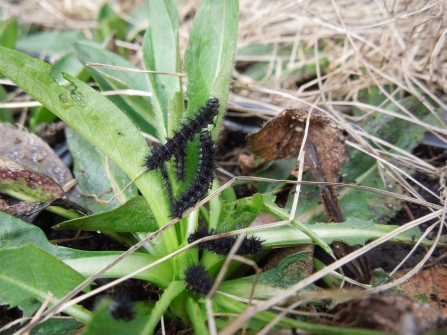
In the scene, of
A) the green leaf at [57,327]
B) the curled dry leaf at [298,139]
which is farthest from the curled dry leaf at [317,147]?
the green leaf at [57,327]

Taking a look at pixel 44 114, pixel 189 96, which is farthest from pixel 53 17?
pixel 189 96

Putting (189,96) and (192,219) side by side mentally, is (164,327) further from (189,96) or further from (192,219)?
(189,96)

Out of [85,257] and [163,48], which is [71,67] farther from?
[85,257]

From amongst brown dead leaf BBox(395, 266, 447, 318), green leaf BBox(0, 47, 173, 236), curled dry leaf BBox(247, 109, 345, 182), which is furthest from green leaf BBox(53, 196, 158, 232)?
brown dead leaf BBox(395, 266, 447, 318)

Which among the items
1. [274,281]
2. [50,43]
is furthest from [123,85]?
[50,43]

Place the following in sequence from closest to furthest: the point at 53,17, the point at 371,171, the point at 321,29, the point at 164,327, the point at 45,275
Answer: the point at 45,275
the point at 164,327
the point at 371,171
the point at 321,29
the point at 53,17
